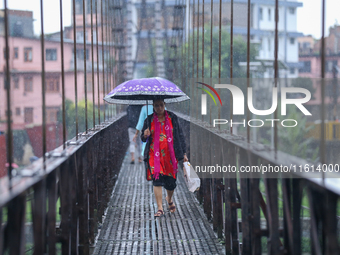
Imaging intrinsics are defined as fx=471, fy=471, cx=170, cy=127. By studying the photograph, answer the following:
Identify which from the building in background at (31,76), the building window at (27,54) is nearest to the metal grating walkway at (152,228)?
the building in background at (31,76)

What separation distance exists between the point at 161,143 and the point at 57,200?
2.21 meters

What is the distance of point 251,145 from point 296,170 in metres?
0.91

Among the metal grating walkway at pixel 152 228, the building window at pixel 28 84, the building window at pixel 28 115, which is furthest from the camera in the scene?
the building window at pixel 28 115

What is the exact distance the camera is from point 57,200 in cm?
278

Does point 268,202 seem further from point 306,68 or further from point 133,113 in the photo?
point 306,68

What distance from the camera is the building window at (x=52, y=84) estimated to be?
1280 inches

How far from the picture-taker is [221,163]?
4059 millimetres

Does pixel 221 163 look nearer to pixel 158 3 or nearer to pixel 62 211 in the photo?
pixel 62 211

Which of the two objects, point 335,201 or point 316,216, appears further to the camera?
point 316,216

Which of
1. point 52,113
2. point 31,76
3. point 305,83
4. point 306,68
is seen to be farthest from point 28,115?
point 306,68

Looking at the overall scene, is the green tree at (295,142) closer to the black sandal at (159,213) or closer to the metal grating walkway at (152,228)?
the metal grating walkway at (152,228)

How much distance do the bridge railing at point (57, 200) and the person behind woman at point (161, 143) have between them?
1.68 ft

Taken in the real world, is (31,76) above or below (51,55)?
below

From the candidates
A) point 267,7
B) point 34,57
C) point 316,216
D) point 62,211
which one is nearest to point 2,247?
point 62,211
